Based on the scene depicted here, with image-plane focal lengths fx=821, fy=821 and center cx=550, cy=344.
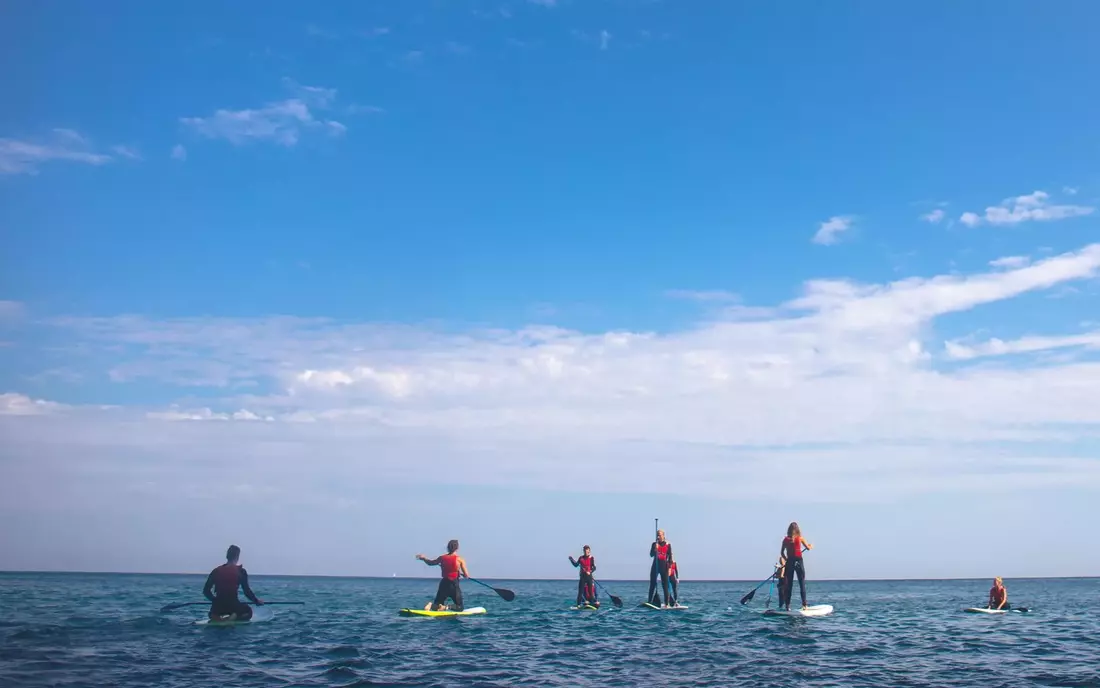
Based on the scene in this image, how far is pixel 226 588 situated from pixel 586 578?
15078 millimetres

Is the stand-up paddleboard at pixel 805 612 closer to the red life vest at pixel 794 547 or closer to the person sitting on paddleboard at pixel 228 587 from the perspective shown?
the red life vest at pixel 794 547

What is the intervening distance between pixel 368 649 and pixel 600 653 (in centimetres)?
536

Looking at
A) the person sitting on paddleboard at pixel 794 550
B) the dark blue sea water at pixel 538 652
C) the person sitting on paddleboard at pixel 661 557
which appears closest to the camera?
the dark blue sea water at pixel 538 652

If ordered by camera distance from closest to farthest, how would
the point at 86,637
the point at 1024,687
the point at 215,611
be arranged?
the point at 1024,687 → the point at 86,637 → the point at 215,611

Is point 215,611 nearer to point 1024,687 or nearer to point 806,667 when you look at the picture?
point 806,667

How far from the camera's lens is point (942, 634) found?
24.2 meters

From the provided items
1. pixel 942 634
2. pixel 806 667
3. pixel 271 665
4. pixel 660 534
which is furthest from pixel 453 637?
pixel 942 634

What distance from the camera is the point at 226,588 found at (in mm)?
22969

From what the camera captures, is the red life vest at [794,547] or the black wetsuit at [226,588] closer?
the black wetsuit at [226,588]

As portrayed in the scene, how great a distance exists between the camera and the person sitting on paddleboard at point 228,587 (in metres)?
22.7

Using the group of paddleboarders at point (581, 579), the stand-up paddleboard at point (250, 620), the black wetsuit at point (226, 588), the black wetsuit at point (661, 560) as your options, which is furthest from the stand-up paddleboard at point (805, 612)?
the black wetsuit at point (226, 588)

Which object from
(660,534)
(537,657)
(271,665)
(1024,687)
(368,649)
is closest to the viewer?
(1024,687)

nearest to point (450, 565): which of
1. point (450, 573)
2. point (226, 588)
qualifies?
point (450, 573)

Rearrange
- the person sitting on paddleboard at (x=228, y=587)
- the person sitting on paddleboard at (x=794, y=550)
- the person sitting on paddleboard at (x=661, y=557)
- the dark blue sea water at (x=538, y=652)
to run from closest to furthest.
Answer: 1. the dark blue sea water at (x=538, y=652)
2. the person sitting on paddleboard at (x=228, y=587)
3. the person sitting on paddleboard at (x=794, y=550)
4. the person sitting on paddleboard at (x=661, y=557)
